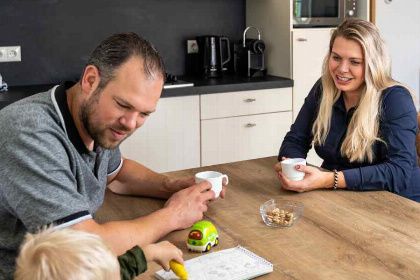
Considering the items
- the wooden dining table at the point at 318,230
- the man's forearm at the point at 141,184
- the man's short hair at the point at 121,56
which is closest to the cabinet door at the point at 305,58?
the wooden dining table at the point at 318,230

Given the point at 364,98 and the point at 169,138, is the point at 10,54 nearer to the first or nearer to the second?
the point at 169,138

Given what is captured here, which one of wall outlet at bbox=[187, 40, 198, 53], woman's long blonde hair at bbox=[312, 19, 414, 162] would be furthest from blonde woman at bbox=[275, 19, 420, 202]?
wall outlet at bbox=[187, 40, 198, 53]

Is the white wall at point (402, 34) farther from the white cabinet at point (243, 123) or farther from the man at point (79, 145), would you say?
the man at point (79, 145)

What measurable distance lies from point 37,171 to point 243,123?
2.53 m

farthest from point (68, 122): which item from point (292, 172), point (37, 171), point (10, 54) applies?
point (10, 54)

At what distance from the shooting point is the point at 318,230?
1.61 meters

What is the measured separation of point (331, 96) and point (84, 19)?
2005mm

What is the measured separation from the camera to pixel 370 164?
221cm

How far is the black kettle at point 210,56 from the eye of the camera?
4.00 meters

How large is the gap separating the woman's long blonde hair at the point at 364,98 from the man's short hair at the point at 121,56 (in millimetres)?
960

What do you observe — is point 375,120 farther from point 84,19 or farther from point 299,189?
point 84,19

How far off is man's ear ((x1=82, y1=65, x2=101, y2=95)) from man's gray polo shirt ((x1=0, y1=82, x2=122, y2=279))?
0.24 ft

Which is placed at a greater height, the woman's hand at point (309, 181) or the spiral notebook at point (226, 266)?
the woman's hand at point (309, 181)

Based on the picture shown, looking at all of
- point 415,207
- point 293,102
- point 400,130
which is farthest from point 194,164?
point 415,207
